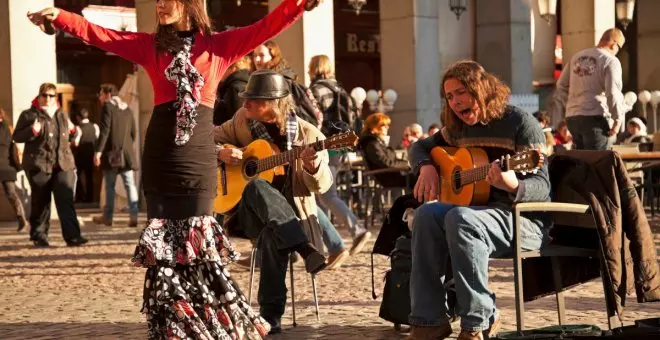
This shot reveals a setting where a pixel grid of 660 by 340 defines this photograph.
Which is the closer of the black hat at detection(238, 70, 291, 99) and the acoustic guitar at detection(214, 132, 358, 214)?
the acoustic guitar at detection(214, 132, 358, 214)

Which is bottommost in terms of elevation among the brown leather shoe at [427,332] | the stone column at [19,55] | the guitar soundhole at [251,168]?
the brown leather shoe at [427,332]

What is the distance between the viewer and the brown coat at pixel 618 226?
6820 mm

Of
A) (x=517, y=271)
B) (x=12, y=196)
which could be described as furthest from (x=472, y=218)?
(x=12, y=196)

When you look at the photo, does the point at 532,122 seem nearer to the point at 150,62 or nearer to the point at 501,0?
the point at 150,62

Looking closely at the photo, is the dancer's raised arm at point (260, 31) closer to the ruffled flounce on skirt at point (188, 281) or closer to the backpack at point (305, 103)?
the ruffled flounce on skirt at point (188, 281)

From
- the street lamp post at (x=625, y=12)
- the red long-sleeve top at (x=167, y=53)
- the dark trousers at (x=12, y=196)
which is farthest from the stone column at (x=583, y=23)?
the red long-sleeve top at (x=167, y=53)

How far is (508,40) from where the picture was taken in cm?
2839

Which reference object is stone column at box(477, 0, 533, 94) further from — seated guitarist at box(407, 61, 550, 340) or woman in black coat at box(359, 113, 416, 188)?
seated guitarist at box(407, 61, 550, 340)

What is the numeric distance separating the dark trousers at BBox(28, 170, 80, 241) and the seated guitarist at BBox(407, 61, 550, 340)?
8422 mm

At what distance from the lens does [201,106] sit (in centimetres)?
709

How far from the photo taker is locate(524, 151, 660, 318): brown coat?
6820mm

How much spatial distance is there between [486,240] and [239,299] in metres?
1.22

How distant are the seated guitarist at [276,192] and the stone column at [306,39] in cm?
1109

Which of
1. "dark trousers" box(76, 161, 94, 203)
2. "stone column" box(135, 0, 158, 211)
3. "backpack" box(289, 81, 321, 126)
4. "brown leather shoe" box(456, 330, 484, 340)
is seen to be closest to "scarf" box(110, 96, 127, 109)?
"stone column" box(135, 0, 158, 211)
